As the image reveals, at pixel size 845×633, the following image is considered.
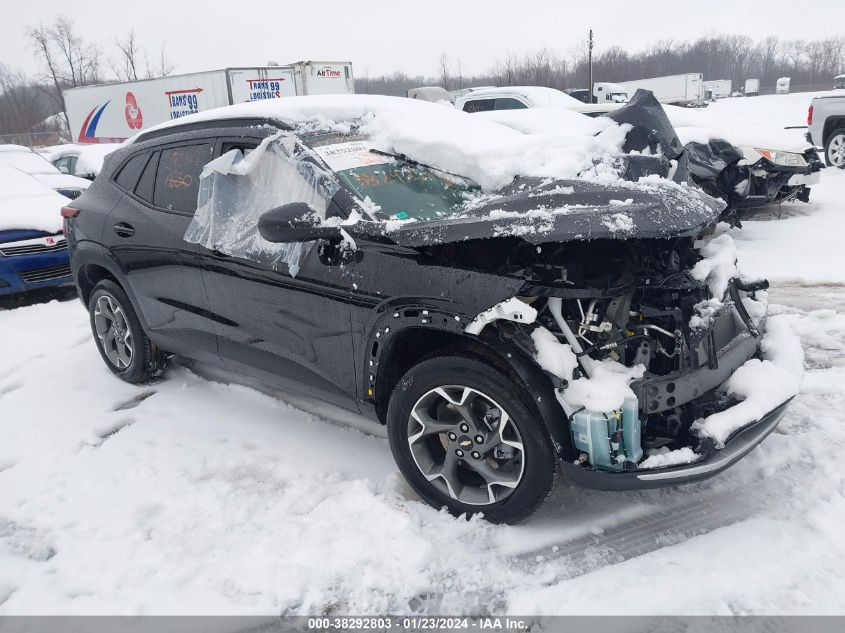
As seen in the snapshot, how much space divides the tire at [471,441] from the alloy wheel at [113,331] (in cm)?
265

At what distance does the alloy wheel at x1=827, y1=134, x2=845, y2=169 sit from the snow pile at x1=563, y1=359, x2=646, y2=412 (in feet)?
39.7

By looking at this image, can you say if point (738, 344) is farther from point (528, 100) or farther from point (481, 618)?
point (528, 100)

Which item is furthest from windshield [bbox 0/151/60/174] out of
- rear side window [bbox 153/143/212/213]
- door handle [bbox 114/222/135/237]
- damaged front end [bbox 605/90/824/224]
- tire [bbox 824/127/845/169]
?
tire [bbox 824/127/845/169]

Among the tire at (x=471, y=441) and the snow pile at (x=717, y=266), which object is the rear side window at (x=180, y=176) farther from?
the snow pile at (x=717, y=266)

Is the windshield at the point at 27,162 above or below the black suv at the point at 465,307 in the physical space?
above

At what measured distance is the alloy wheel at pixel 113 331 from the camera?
4609 millimetres

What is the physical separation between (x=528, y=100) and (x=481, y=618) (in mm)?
10712

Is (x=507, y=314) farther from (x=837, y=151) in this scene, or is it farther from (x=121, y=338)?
(x=837, y=151)

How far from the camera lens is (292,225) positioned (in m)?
2.79

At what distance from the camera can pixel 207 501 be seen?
3117mm

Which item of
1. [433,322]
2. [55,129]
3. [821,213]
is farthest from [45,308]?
[55,129]

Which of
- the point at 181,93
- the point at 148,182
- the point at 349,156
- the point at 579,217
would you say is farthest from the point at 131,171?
the point at 181,93

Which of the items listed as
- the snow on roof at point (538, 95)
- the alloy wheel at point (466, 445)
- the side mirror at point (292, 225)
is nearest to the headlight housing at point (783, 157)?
the snow on roof at point (538, 95)

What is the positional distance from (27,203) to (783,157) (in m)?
9.25
